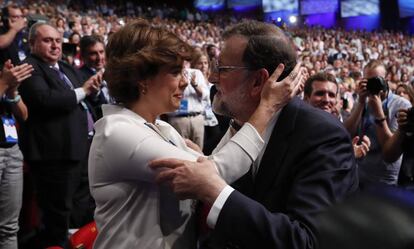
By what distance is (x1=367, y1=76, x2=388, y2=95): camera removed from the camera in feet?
10.0

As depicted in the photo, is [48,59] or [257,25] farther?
[48,59]

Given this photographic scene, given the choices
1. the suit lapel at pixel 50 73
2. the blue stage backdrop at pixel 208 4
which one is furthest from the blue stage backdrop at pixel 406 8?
the suit lapel at pixel 50 73

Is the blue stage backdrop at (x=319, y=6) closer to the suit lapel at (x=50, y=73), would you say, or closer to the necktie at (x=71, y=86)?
the necktie at (x=71, y=86)

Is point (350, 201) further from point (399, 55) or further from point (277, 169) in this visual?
point (399, 55)

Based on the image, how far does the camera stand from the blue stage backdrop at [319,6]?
80.4 feet

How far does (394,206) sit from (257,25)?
1.04 m

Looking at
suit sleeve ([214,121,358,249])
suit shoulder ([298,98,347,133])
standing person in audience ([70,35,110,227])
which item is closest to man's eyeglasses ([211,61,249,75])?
suit shoulder ([298,98,347,133])

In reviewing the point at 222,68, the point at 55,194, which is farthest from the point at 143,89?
the point at 55,194

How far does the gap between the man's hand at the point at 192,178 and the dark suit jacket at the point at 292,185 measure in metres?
0.05

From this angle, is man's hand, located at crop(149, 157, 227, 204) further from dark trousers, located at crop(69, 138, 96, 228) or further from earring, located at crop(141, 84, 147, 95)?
dark trousers, located at crop(69, 138, 96, 228)

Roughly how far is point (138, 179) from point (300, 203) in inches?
16.3

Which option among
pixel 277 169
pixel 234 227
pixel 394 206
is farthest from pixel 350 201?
pixel 277 169

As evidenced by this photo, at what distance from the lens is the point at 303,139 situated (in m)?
1.33

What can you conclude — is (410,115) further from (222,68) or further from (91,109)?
(91,109)
